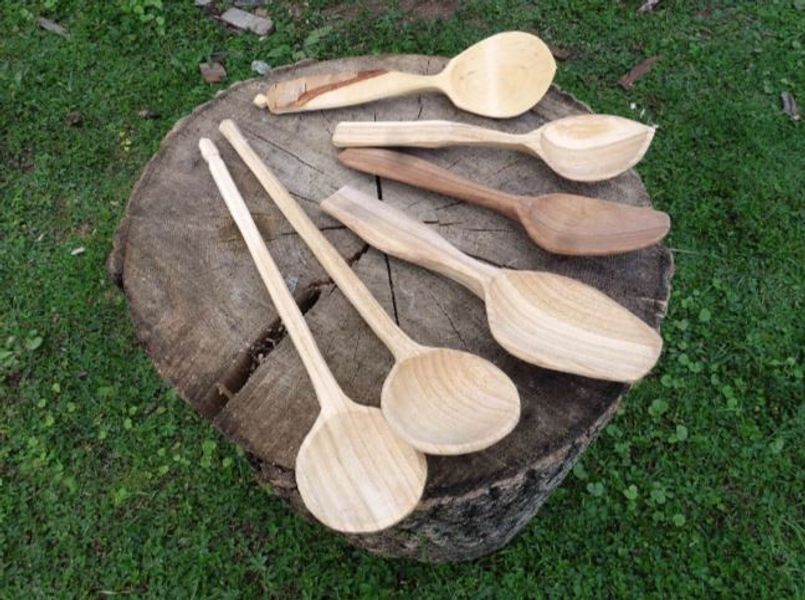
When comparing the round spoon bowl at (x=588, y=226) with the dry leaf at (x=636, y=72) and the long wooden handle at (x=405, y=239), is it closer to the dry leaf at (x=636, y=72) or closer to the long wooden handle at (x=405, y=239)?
the long wooden handle at (x=405, y=239)

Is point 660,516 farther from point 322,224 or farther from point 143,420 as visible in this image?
point 143,420

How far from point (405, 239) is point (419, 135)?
322mm

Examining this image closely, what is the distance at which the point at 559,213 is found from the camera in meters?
1.44

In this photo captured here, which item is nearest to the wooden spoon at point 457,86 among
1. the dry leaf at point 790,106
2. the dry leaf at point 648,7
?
the dry leaf at point 790,106

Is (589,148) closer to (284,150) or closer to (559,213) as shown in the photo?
(559,213)

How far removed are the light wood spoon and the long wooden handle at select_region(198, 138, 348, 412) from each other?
187 mm

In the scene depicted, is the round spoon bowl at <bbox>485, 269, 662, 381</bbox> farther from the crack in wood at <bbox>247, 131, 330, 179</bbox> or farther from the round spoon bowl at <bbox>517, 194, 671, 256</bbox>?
the crack in wood at <bbox>247, 131, 330, 179</bbox>

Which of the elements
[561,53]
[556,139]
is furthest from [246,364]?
[561,53]

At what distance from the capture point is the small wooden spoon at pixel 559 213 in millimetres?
1403

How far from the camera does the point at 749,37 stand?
3.13 metres

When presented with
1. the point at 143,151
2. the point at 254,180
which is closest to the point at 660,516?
the point at 254,180

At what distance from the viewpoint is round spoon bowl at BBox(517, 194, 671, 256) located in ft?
4.58

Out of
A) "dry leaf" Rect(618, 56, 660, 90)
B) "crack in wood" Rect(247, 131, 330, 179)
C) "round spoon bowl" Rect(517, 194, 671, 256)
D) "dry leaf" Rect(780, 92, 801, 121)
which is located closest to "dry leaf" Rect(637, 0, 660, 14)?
"dry leaf" Rect(618, 56, 660, 90)

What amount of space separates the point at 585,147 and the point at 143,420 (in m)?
1.58
